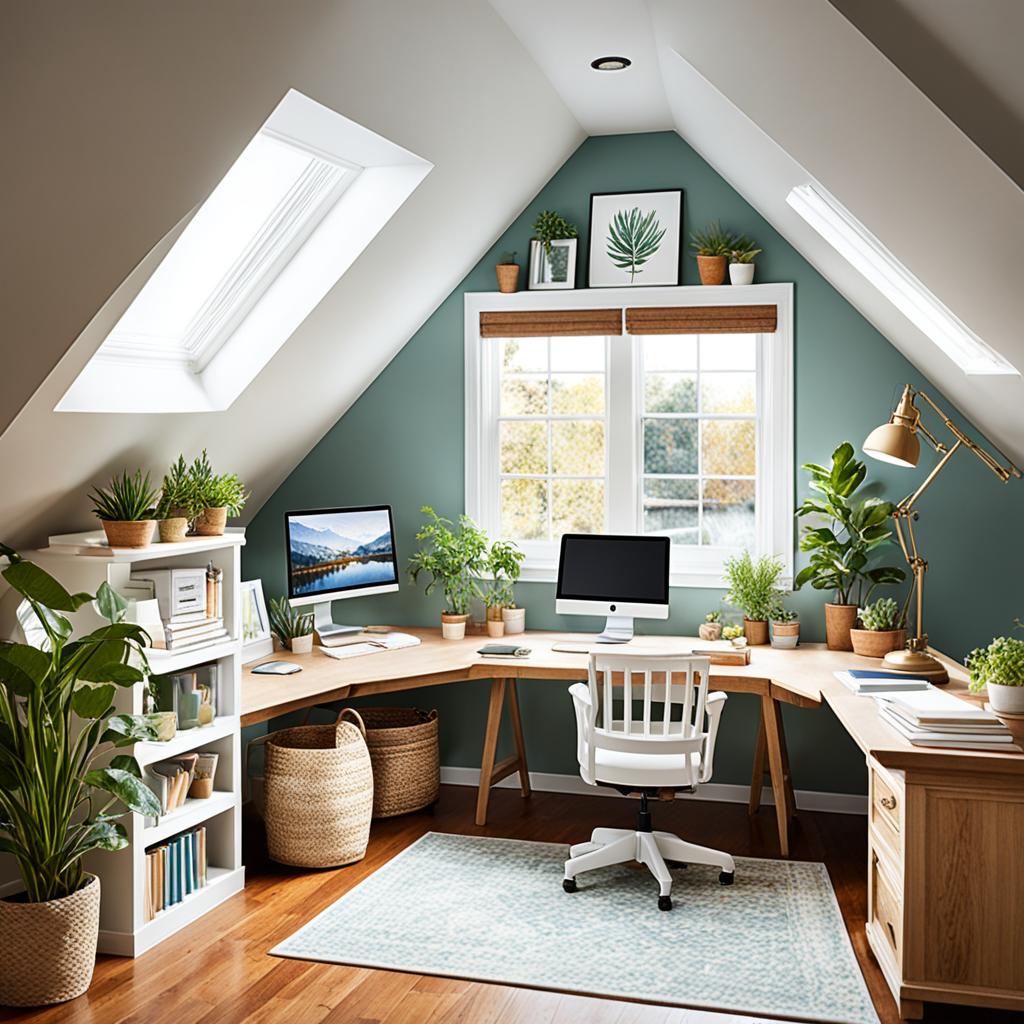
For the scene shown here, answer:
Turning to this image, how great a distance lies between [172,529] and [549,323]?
2.06 metres

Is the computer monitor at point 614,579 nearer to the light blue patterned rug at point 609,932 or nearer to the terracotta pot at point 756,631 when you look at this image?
the terracotta pot at point 756,631

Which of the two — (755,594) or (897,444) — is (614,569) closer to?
(755,594)

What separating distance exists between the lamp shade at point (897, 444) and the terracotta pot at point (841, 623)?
36.5 inches

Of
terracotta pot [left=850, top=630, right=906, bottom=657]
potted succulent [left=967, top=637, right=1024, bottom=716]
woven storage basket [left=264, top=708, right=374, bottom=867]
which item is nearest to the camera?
potted succulent [left=967, top=637, right=1024, bottom=716]

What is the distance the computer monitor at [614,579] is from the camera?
4.84 meters

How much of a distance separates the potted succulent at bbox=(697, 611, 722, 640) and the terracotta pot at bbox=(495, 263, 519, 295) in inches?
67.2

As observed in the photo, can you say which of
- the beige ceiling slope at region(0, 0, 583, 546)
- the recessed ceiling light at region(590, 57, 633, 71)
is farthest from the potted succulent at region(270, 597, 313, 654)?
the recessed ceiling light at region(590, 57, 633, 71)

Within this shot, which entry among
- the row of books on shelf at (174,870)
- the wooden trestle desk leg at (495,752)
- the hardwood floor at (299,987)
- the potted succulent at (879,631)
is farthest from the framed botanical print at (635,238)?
the row of books on shelf at (174,870)

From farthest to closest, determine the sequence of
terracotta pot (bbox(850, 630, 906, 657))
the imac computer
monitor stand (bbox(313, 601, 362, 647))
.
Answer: monitor stand (bbox(313, 601, 362, 647)) < the imac computer < terracotta pot (bbox(850, 630, 906, 657))

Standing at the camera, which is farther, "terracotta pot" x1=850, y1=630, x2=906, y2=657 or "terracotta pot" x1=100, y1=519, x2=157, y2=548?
"terracotta pot" x1=850, y1=630, x2=906, y2=657

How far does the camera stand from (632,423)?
5.20 metres

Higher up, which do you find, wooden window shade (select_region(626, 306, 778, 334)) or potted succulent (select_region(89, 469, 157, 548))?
wooden window shade (select_region(626, 306, 778, 334))

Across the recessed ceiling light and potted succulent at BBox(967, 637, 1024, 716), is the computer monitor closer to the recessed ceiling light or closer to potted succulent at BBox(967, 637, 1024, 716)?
potted succulent at BBox(967, 637, 1024, 716)

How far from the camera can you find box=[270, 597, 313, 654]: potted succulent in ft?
16.1
